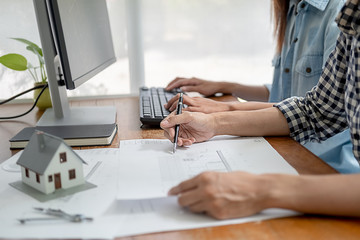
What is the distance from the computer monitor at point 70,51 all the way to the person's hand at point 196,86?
294 mm

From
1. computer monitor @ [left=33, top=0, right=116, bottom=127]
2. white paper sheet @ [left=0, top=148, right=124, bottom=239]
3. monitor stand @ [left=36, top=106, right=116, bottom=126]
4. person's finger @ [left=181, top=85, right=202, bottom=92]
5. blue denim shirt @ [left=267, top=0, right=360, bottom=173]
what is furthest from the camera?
person's finger @ [left=181, top=85, right=202, bottom=92]

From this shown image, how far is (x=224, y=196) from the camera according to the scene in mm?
589

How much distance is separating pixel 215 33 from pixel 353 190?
4.14 ft

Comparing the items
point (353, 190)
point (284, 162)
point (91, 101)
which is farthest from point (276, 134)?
point (91, 101)

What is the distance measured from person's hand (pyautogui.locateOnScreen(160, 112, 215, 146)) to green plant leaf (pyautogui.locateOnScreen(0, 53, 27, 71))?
25.0 inches

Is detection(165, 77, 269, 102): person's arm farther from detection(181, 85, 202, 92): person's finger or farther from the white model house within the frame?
the white model house

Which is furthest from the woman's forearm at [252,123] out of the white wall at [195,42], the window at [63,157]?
the white wall at [195,42]

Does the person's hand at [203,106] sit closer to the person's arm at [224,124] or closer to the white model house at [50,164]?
the person's arm at [224,124]

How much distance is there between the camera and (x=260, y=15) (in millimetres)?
1767

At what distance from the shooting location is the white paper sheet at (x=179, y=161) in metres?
0.68

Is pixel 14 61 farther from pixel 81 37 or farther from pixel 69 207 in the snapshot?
pixel 69 207

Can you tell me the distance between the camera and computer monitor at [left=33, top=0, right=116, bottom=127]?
917 mm

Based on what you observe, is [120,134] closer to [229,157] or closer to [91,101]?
[229,157]

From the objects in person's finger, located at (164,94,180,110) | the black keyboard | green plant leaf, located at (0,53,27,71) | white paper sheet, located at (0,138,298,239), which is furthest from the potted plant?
white paper sheet, located at (0,138,298,239)
